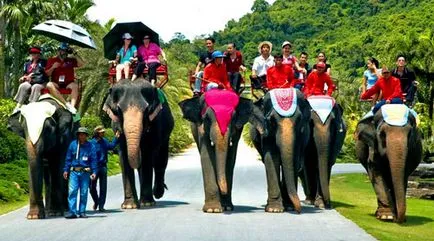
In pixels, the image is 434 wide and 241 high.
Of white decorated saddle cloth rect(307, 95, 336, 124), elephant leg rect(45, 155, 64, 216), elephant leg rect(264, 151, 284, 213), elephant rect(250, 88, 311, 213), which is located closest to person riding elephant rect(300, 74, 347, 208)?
white decorated saddle cloth rect(307, 95, 336, 124)

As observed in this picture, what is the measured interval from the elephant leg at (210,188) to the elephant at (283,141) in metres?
1.04

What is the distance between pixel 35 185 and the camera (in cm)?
1460

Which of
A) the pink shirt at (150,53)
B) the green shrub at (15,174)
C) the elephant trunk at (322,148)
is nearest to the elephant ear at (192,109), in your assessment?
the pink shirt at (150,53)

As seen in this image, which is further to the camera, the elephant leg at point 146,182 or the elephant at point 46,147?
the elephant leg at point 146,182

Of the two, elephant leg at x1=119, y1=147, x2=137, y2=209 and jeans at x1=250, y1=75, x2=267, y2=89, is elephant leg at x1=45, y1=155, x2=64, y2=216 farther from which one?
jeans at x1=250, y1=75, x2=267, y2=89

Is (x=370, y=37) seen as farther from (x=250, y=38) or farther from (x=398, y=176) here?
(x=398, y=176)

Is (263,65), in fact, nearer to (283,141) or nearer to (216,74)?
(216,74)

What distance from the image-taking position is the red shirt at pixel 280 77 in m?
16.9

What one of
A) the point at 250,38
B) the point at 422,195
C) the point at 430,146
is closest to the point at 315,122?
the point at 422,195

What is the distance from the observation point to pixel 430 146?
41.4 meters

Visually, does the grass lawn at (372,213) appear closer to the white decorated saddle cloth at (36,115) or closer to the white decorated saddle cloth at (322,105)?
the white decorated saddle cloth at (322,105)

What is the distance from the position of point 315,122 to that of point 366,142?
1.61m

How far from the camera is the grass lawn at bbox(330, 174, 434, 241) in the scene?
13.9 meters

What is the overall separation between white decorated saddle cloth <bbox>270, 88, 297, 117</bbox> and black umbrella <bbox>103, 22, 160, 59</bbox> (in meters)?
4.40
